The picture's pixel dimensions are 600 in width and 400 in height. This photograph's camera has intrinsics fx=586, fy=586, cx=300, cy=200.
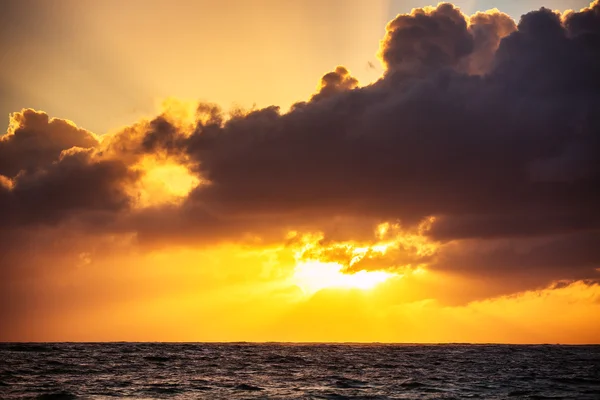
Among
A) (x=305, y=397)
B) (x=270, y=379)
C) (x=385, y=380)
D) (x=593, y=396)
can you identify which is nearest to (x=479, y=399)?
(x=593, y=396)

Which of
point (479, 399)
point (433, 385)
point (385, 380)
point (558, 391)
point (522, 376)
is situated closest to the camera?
point (479, 399)

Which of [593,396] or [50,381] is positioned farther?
[50,381]

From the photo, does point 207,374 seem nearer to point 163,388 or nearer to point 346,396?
point 163,388

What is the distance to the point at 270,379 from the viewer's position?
67.1 m

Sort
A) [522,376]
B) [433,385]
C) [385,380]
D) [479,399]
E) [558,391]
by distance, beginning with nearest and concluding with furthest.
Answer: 1. [479,399]
2. [558,391]
3. [433,385]
4. [385,380]
5. [522,376]

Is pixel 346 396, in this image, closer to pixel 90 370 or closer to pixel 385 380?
pixel 385 380

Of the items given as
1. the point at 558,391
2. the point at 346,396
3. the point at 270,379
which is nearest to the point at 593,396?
the point at 558,391

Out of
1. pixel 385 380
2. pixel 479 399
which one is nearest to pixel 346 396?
pixel 479 399

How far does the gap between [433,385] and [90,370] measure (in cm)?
4317

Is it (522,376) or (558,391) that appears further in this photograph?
(522,376)

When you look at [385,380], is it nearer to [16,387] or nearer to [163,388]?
[163,388]

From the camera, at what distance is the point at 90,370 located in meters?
A: 74.9

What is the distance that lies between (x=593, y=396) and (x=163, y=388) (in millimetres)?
38732

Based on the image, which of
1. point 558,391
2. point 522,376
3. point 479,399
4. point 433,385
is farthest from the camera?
point 522,376
